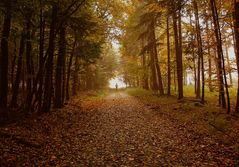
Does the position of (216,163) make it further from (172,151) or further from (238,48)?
(238,48)

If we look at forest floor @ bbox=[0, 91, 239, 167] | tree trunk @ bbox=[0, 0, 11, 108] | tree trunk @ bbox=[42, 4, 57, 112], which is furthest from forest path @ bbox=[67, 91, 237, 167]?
tree trunk @ bbox=[0, 0, 11, 108]

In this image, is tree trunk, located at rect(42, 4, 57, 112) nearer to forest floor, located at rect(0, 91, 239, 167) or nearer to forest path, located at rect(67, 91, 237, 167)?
forest floor, located at rect(0, 91, 239, 167)

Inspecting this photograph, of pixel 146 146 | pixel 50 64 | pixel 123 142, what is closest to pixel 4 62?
pixel 50 64

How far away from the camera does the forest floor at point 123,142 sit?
20.1 feet

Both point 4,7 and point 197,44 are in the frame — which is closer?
point 4,7

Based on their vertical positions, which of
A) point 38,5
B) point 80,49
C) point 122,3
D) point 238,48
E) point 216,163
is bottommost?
point 216,163

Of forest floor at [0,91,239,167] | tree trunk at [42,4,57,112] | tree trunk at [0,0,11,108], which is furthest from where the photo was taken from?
tree trunk at [42,4,57,112]

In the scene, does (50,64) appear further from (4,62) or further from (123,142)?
(123,142)

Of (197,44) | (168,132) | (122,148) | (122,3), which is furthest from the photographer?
(122,3)

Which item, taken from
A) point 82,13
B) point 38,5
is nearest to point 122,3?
point 82,13

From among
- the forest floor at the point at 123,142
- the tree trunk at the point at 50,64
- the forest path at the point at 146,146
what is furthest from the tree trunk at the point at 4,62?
the forest path at the point at 146,146

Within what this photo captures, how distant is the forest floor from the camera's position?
20.1 feet

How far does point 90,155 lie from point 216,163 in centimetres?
375

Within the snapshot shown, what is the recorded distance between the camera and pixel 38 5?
9219mm
